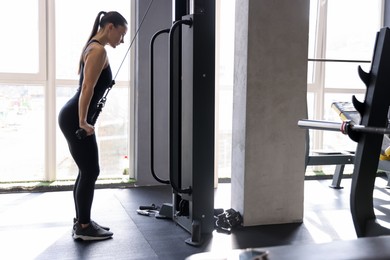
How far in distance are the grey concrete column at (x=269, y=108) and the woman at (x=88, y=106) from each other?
98cm

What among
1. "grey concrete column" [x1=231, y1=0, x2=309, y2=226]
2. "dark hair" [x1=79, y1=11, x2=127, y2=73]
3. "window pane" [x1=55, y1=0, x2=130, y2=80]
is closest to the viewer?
"dark hair" [x1=79, y1=11, x2=127, y2=73]

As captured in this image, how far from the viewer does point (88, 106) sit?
9.34 ft

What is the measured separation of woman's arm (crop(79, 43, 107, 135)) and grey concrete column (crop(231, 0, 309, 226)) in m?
1.11

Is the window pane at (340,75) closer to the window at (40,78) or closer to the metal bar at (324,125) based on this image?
the window at (40,78)

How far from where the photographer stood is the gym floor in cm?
286

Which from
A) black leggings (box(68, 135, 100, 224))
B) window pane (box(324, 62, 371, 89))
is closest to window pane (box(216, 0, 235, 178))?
window pane (box(324, 62, 371, 89))

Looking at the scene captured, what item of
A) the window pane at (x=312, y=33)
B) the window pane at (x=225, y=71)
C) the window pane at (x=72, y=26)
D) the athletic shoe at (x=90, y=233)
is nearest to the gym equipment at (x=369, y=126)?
the athletic shoe at (x=90, y=233)

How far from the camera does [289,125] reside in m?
3.49

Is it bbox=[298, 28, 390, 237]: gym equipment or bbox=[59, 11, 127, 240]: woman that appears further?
bbox=[59, 11, 127, 240]: woman

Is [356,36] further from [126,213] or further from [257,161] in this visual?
[126,213]

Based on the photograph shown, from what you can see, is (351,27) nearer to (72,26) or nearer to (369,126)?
(72,26)

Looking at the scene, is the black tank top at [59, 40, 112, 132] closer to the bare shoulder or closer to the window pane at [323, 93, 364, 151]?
the bare shoulder

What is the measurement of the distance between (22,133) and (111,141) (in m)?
0.96

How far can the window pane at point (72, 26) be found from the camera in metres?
4.93
